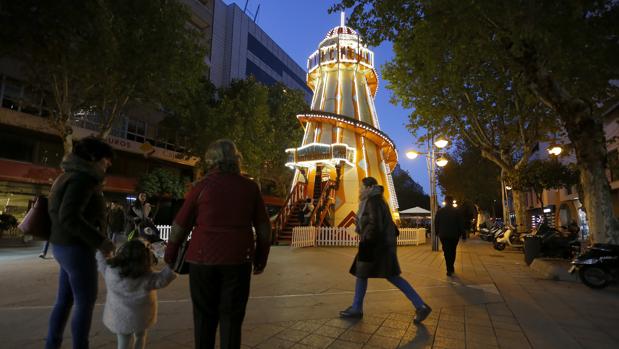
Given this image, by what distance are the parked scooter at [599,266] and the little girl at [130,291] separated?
25.5ft

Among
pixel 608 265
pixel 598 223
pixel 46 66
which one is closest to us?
pixel 608 265

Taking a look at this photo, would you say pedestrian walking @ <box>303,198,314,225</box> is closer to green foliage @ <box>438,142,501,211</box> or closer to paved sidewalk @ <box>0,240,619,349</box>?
paved sidewalk @ <box>0,240,619,349</box>

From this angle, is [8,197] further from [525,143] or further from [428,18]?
[525,143]

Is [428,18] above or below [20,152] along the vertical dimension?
above

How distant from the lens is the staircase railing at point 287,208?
16433mm

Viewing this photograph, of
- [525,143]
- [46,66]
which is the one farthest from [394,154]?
[46,66]

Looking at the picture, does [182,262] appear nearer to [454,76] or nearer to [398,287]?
[398,287]

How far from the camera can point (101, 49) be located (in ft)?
40.6

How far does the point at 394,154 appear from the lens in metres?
23.1

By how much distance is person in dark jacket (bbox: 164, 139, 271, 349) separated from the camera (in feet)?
7.31

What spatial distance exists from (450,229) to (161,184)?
17.9 metres

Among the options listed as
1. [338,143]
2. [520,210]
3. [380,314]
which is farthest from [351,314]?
[338,143]

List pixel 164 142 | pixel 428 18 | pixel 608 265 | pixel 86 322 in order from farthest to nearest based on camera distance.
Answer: pixel 164 142 → pixel 428 18 → pixel 608 265 → pixel 86 322

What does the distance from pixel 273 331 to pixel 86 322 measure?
1.80 meters
